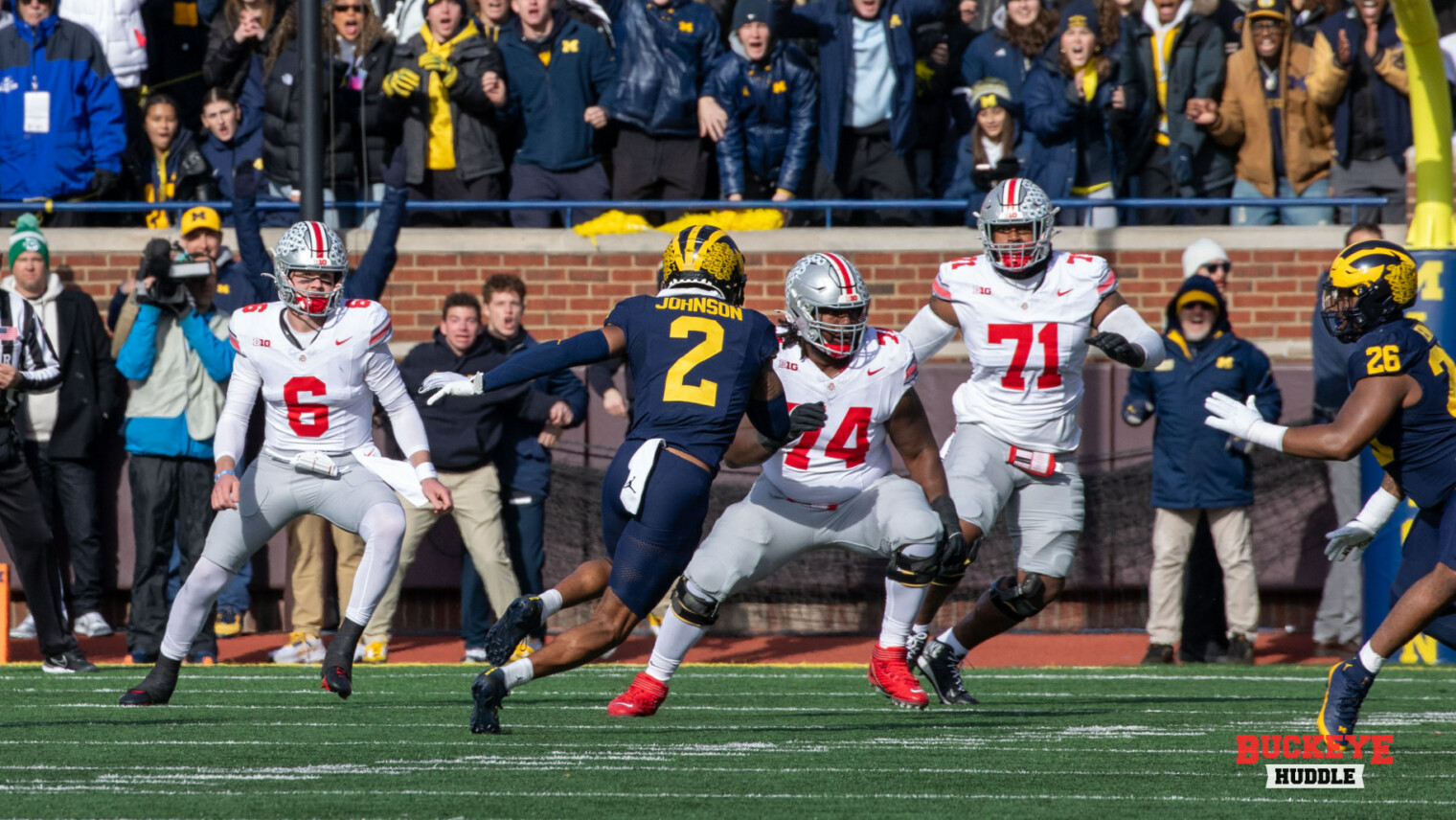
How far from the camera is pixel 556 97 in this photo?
11.8 meters

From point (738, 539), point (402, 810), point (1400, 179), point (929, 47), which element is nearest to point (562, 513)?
point (929, 47)

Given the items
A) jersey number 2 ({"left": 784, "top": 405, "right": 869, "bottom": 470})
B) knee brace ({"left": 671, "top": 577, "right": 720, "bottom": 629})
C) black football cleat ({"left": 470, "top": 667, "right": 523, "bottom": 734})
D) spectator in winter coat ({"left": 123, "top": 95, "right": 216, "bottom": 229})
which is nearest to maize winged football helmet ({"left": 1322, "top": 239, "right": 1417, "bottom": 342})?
jersey number 2 ({"left": 784, "top": 405, "right": 869, "bottom": 470})

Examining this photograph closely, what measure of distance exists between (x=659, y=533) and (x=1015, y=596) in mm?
2067

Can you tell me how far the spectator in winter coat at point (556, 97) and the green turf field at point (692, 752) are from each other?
4306 millimetres

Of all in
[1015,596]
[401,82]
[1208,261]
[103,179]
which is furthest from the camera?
[103,179]

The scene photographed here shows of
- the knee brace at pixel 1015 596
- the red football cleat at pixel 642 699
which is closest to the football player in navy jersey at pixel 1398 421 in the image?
the knee brace at pixel 1015 596

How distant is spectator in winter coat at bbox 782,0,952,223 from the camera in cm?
1182

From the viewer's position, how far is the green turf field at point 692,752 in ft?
15.7

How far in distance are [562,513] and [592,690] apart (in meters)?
3.17

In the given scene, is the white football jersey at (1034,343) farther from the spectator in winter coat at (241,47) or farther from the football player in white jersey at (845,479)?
the spectator in winter coat at (241,47)

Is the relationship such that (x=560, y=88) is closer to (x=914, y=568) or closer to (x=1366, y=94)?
(x=1366, y=94)

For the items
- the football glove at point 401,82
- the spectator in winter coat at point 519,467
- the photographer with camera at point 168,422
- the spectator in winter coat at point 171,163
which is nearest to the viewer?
the photographer with camera at point 168,422

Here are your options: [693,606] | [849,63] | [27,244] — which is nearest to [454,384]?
[693,606]

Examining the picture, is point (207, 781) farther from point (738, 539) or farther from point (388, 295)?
point (388, 295)
